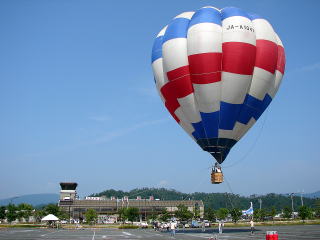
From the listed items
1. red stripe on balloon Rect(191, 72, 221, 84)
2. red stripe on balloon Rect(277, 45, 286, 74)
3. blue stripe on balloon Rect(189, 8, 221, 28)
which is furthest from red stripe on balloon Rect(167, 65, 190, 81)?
red stripe on balloon Rect(277, 45, 286, 74)

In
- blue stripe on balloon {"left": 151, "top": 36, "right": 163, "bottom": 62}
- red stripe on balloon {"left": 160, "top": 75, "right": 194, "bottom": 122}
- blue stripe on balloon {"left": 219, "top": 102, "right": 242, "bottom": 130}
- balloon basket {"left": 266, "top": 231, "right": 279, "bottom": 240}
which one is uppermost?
blue stripe on balloon {"left": 151, "top": 36, "right": 163, "bottom": 62}

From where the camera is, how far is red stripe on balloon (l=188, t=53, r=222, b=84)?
31.8 meters

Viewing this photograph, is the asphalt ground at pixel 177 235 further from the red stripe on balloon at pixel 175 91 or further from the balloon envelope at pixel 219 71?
the red stripe on balloon at pixel 175 91

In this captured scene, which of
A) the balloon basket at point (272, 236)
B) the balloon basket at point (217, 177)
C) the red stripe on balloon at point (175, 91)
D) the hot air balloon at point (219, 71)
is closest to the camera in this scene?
the balloon basket at point (272, 236)

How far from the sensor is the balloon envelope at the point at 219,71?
31953 millimetres

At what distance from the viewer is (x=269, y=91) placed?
34.6 meters

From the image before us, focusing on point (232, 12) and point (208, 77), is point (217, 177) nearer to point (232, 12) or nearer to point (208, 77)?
point (208, 77)

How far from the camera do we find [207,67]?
31.9 meters

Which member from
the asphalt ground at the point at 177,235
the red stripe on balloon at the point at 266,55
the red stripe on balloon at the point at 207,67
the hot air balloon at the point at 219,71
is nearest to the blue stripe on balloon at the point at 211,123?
the hot air balloon at the point at 219,71

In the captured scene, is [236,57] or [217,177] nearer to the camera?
[236,57]

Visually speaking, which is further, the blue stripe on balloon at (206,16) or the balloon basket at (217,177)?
the balloon basket at (217,177)

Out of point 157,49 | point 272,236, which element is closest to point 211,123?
point 157,49

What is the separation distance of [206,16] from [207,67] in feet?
15.5

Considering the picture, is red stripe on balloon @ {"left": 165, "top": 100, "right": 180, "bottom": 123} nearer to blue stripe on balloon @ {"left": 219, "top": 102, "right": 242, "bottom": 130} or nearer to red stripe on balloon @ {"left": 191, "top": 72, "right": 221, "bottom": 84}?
red stripe on balloon @ {"left": 191, "top": 72, "right": 221, "bottom": 84}
